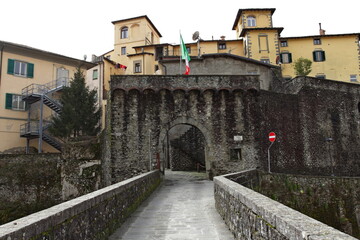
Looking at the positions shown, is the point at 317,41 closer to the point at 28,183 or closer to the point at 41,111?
the point at 41,111

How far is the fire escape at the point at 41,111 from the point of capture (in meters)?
22.8

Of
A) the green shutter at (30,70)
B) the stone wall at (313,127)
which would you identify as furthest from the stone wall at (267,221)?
the green shutter at (30,70)

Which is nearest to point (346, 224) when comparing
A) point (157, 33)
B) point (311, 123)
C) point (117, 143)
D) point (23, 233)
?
point (311, 123)

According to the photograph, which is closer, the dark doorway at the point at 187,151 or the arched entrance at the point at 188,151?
the arched entrance at the point at 188,151

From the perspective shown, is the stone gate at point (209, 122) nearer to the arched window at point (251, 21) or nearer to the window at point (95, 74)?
the window at point (95, 74)

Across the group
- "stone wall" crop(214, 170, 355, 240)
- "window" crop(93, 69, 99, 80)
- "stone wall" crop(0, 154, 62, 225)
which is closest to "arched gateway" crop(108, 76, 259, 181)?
"stone wall" crop(0, 154, 62, 225)

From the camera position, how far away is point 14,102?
77.8ft

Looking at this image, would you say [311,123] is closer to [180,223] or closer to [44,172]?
[180,223]

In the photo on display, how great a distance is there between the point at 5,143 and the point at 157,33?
26.3m

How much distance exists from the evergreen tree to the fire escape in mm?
715

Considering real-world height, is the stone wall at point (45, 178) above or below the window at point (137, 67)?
below

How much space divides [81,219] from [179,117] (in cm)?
1214

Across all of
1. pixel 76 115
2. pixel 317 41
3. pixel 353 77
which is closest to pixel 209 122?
pixel 76 115

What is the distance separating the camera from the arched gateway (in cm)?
1548
